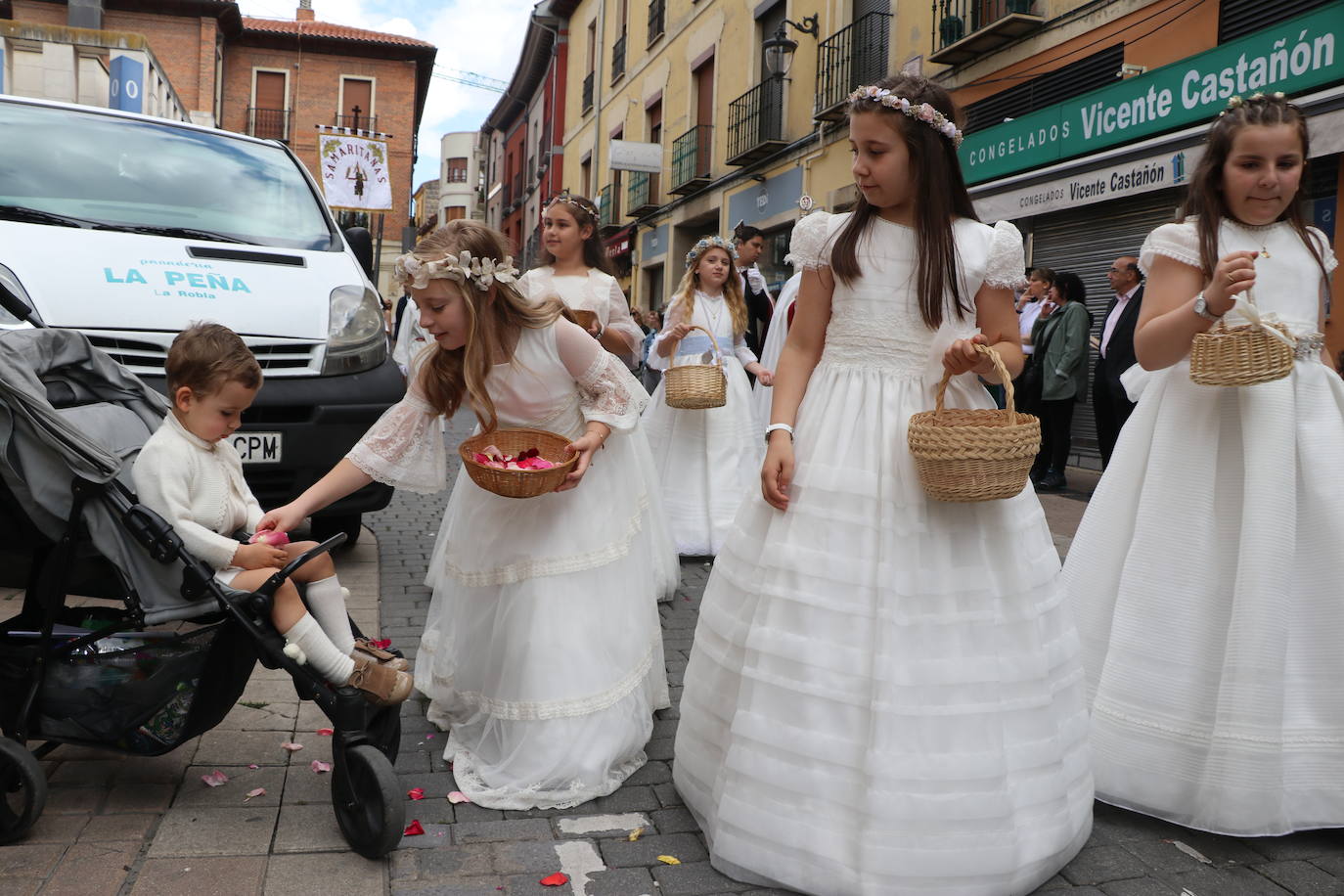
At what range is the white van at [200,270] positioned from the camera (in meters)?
4.84

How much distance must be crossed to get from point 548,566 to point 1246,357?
2003mm

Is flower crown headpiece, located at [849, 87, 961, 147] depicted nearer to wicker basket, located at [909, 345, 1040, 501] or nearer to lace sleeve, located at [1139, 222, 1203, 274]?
wicker basket, located at [909, 345, 1040, 501]

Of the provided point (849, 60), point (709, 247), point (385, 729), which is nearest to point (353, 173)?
point (849, 60)

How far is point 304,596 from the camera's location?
3.03 metres

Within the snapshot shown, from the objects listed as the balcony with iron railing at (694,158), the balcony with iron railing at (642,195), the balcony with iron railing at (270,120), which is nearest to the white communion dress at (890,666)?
the balcony with iron railing at (694,158)

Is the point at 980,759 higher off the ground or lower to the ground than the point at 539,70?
lower

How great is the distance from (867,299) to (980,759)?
1164mm

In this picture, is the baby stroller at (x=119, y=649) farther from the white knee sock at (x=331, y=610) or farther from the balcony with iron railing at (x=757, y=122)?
the balcony with iron railing at (x=757, y=122)

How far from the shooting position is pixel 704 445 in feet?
23.1

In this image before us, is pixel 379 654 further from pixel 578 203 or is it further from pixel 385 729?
pixel 578 203

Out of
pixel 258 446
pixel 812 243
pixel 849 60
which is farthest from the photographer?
pixel 849 60

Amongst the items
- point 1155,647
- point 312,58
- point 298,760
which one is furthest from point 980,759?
point 312,58

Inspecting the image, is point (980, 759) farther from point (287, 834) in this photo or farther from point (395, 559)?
point (395, 559)

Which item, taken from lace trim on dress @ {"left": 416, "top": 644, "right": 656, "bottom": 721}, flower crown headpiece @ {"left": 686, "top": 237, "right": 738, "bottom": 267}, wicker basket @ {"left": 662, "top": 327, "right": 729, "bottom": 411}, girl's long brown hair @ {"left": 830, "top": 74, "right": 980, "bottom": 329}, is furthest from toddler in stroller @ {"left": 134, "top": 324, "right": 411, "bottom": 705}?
flower crown headpiece @ {"left": 686, "top": 237, "right": 738, "bottom": 267}
